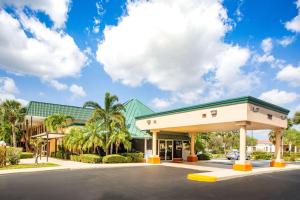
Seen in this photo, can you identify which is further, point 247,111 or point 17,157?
point 17,157

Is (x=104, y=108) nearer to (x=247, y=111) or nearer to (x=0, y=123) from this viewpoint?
(x=247, y=111)

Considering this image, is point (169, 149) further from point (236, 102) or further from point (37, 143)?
point (37, 143)

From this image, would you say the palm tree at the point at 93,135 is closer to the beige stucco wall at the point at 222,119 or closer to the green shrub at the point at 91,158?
the green shrub at the point at 91,158

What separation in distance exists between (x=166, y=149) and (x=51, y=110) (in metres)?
20.5

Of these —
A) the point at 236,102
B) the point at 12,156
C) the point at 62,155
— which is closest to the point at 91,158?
the point at 12,156

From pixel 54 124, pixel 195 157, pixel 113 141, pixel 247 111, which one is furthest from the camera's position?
pixel 54 124

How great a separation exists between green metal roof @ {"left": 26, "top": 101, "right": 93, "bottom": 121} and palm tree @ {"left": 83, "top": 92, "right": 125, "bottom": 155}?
16832 mm

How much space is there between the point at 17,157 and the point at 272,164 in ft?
81.5

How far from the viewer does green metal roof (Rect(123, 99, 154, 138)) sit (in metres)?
31.0

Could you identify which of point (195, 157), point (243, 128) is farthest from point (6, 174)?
point (195, 157)

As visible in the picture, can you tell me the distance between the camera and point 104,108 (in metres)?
28.1

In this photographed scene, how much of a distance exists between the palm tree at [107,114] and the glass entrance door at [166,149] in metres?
6.68

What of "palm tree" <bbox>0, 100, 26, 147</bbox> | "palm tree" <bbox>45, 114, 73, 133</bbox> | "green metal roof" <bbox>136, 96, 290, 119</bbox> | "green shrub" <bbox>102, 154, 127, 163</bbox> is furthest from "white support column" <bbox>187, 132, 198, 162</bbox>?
"palm tree" <bbox>0, 100, 26, 147</bbox>

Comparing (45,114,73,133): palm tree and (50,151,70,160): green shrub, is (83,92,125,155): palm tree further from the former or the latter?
(45,114,73,133): palm tree
